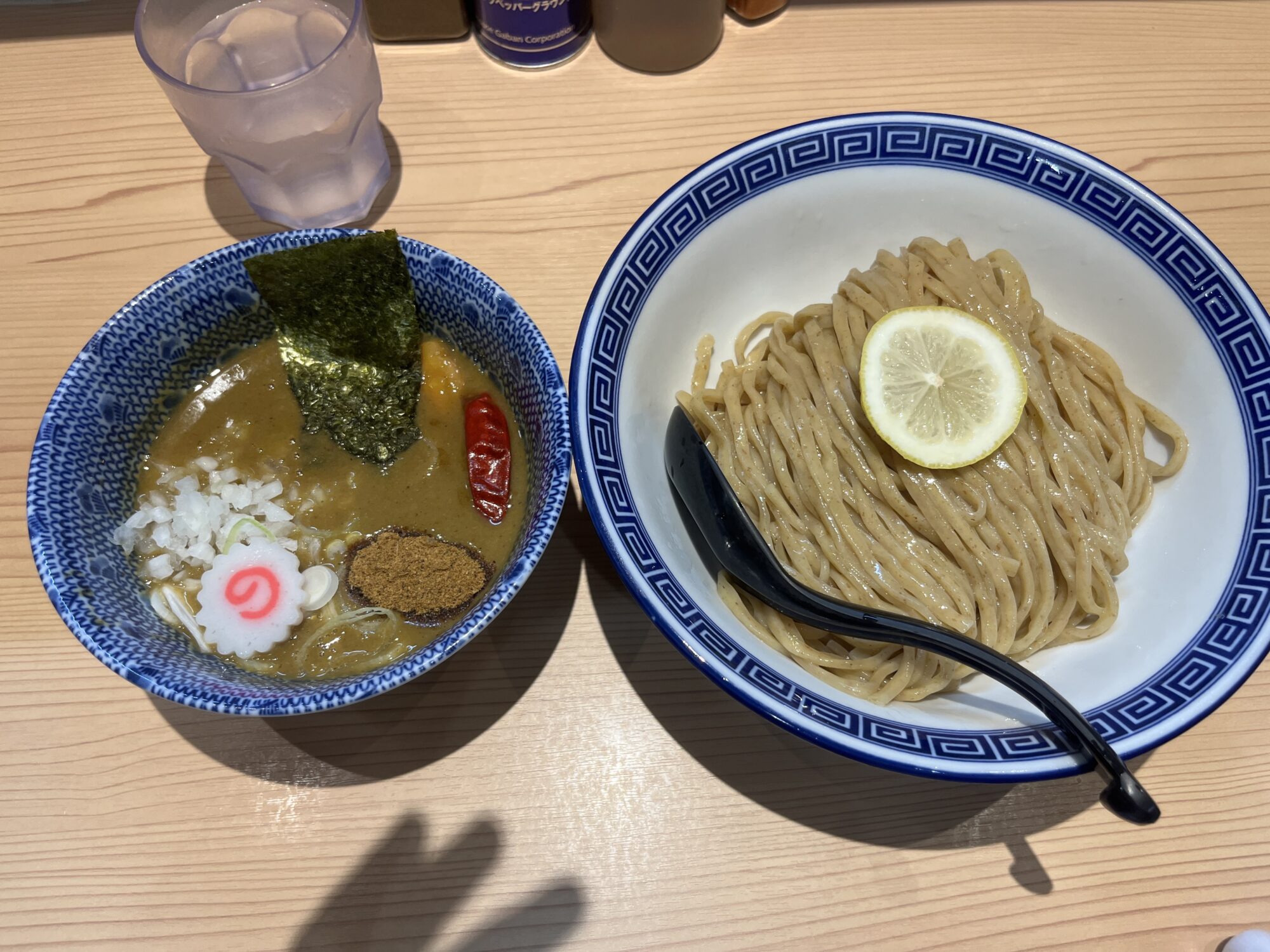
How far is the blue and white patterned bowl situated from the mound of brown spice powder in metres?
0.13

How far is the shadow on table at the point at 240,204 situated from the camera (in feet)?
7.24

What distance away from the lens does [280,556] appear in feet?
5.17

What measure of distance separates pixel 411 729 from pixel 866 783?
97 cm

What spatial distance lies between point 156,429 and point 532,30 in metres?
1.55

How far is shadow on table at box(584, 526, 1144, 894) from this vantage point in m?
1.57

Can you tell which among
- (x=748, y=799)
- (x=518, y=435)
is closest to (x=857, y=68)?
(x=518, y=435)

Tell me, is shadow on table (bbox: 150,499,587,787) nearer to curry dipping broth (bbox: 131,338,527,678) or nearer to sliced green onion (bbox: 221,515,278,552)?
curry dipping broth (bbox: 131,338,527,678)

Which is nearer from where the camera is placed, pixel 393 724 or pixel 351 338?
pixel 393 724

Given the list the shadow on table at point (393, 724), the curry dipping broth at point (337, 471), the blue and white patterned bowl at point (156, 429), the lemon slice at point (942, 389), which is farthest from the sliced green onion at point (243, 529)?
the lemon slice at point (942, 389)

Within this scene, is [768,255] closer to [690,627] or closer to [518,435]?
[518,435]

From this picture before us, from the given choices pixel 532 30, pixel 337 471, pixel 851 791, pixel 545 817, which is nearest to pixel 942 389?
pixel 851 791

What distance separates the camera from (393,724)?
5.37 ft

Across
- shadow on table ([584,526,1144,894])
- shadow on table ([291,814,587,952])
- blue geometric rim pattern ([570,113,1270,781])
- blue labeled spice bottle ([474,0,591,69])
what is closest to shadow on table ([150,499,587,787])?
shadow on table ([291,814,587,952])

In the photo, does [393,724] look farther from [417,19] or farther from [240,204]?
[417,19]
